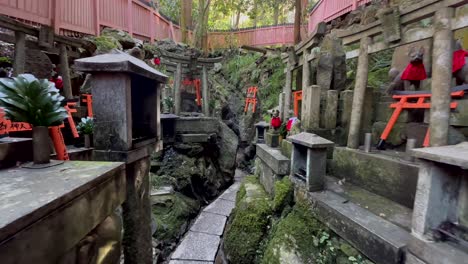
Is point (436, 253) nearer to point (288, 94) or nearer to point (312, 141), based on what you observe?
point (312, 141)

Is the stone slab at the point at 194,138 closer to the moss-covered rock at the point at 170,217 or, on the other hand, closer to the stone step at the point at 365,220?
the moss-covered rock at the point at 170,217

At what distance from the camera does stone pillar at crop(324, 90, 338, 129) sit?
542cm

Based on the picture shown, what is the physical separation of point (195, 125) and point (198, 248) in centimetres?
551

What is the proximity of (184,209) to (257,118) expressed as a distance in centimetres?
922

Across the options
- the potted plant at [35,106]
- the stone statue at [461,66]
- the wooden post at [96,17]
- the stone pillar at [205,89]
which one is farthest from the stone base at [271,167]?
the wooden post at [96,17]

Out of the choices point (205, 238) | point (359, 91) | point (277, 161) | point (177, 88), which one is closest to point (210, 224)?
point (205, 238)

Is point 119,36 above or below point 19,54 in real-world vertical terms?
above

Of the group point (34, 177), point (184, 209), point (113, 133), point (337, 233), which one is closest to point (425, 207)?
point (337, 233)

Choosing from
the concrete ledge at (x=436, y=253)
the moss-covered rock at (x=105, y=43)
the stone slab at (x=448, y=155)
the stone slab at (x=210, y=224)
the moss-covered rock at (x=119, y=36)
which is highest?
the moss-covered rock at (x=119, y=36)

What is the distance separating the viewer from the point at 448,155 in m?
2.30

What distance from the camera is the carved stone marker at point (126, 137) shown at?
3.46m

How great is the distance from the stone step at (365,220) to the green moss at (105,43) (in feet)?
27.8

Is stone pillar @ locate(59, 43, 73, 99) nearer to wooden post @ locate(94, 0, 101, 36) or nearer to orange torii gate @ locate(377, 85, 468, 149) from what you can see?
wooden post @ locate(94, 0, 101, 36)

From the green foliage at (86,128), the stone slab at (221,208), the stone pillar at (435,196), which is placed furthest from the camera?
the stone slab at (221,208)
